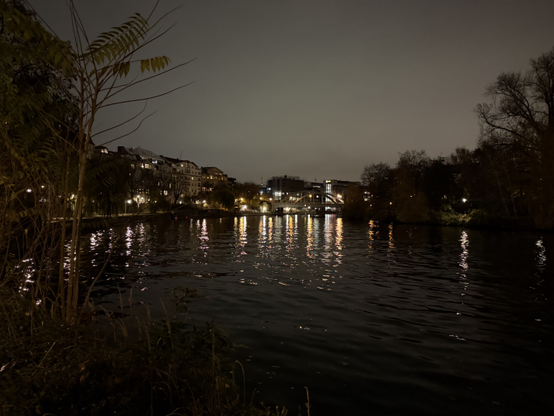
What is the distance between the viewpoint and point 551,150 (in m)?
36.9

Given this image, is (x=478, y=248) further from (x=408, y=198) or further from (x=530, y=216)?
(x=408, y=198)

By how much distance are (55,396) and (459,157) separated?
7282 centimetres

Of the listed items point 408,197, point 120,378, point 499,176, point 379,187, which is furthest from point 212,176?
point 120,378

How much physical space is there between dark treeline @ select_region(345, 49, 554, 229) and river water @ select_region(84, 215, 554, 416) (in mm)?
25910

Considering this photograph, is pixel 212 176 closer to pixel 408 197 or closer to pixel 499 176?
pixel 408 197

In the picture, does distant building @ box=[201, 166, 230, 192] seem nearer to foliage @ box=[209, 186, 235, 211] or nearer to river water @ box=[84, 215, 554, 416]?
foliage @ box=[209, 186, 235, 211]

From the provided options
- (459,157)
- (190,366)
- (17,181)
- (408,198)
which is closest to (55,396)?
(190,366)

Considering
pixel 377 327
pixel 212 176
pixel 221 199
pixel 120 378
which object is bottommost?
pixel 377 327

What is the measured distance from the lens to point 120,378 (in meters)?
4.03

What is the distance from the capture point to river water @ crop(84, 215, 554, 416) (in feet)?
19.3

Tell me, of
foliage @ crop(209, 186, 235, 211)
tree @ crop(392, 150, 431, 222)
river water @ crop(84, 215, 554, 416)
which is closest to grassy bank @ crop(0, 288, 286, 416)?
river water @ crop(84, 215, 554, 416)

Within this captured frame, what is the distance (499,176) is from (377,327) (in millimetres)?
45271

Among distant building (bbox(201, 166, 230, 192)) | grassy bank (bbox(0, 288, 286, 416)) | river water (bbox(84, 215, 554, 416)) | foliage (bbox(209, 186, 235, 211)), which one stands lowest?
river water (bbox(84, 215, 554, 416))

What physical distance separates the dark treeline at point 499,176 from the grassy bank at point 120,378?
1763 inches
